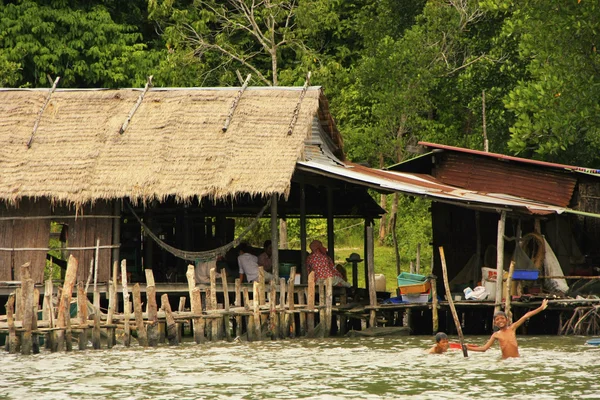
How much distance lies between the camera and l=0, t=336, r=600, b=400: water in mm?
14023

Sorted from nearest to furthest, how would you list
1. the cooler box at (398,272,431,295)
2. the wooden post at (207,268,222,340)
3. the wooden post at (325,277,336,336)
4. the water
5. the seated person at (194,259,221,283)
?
the water
the wooden post at (207,268,222,340)
the wooden post at (325,277,336,336)
the cooler box at (398,272,431,295)
the seated person at (194,259,221,283)

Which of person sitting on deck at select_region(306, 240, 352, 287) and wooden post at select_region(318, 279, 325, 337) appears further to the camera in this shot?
person sitting on deck at select_region(306, 240, 352, 287)

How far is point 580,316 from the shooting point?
64.7ft

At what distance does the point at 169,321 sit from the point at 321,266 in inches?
157

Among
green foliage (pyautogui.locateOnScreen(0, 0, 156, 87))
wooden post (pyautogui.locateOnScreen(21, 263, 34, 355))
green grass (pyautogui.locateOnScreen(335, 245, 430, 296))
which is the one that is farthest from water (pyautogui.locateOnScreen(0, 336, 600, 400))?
green foliage (pyautogui.locateOnScreen(0, 0, 156, 87))

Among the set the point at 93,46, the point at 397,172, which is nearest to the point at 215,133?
the point at 397,172

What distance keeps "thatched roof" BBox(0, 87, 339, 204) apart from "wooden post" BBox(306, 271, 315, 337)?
164 cm

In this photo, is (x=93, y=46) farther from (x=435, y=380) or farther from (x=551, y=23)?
(x=435, y=380)

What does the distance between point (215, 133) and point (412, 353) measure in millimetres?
6267

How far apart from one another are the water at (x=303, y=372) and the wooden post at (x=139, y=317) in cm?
20

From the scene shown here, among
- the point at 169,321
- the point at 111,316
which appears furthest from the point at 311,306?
the point at 111,316

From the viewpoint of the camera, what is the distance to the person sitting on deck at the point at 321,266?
21.1m

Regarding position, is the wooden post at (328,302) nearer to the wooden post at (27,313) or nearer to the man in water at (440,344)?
the man in water at (440,344)

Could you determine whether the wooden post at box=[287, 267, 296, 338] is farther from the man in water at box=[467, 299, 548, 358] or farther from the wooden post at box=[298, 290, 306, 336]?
the man in water at box=[467, 299, 548, 358]
